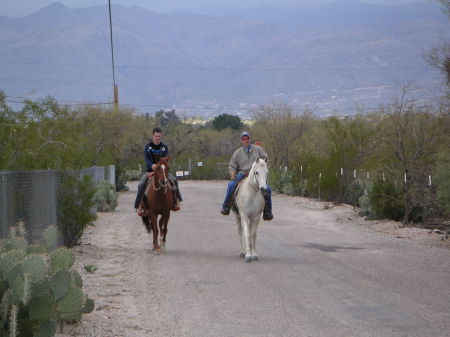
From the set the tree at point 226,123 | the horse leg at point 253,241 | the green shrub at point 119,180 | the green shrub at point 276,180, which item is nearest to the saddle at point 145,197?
the horse leg at point 253,241

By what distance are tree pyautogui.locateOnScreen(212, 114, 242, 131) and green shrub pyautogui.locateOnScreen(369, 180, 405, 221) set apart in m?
103

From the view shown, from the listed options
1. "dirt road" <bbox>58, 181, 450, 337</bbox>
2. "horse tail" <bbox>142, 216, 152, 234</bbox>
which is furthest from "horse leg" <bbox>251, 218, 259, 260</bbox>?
"horse tail" <bbox>142, 216, 152, 234</bbox>

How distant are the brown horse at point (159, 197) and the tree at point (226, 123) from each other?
111 meters

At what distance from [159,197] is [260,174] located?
2770 millimetres

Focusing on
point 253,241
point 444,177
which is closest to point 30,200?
point 253,241

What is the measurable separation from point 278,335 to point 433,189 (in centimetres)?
1652

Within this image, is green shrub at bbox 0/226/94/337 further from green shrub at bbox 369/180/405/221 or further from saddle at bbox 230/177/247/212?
green shrub at bbox 369/180/405/221

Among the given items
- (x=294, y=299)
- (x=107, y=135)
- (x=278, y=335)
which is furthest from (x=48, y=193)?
(x=107, y=135)

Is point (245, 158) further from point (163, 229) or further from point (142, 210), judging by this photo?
point (142, 210)

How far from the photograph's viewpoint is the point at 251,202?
1616 centimetres

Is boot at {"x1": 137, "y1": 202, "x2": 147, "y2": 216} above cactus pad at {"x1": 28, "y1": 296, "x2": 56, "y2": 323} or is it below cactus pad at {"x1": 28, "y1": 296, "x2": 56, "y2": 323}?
above

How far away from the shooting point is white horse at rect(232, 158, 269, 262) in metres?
15.7

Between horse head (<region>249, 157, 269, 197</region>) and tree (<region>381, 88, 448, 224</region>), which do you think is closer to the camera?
horse head (<region>249, 157, 269, 197</region>)

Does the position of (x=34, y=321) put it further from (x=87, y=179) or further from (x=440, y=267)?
(x=87, y=179)
